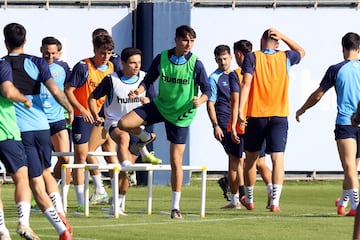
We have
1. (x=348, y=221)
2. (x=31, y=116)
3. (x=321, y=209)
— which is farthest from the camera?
(x=321, y=209)

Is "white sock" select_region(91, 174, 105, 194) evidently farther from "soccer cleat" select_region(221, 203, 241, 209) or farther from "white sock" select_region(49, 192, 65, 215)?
"white sock" select_region(49, 192, 65, 215)

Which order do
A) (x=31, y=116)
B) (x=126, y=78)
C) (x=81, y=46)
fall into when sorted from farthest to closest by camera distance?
(x=81, y=46)
(x=126, y=78)
(x=31, y=116)

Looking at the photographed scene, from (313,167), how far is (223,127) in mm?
6801

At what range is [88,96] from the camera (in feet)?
57.0

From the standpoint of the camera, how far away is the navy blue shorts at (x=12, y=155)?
11.8m

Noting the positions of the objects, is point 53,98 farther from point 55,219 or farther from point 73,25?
point 73,25

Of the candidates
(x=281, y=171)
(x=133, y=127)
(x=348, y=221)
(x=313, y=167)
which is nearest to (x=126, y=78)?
(x=133, y=127)

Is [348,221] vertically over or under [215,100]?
under

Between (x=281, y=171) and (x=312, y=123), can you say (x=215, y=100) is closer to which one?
(x=281, y=171)

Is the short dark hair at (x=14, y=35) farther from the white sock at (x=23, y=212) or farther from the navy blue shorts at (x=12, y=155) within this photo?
the white sock at (x=23, y=212)

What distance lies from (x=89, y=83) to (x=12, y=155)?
5.85m

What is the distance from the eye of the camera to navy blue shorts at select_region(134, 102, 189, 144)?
1554cm

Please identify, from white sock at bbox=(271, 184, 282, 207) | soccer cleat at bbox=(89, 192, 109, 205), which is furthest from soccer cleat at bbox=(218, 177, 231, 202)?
white sock at bbox=(271, 184, 282, 207)

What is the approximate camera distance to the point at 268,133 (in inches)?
652
